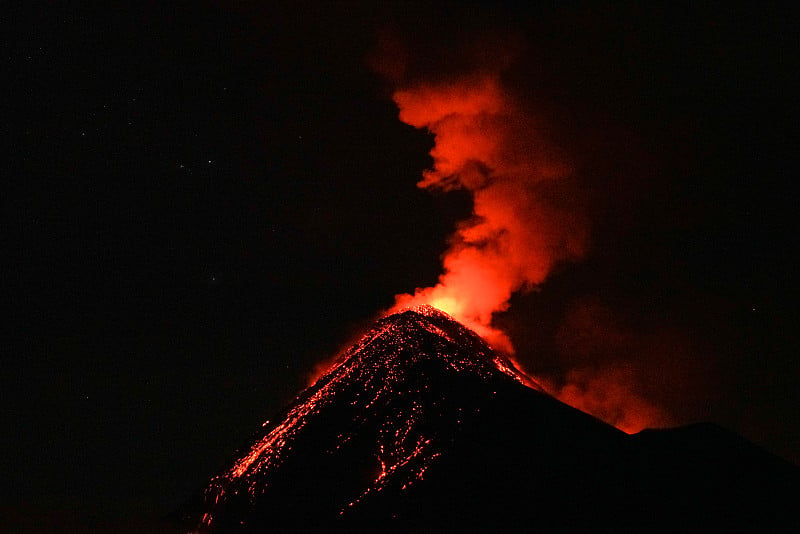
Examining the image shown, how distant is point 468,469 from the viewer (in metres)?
9.34

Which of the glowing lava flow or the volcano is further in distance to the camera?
Result: the glowing lava flow

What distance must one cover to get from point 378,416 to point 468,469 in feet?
9.67

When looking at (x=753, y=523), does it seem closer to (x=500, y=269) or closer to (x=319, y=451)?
(x=319, y=451)

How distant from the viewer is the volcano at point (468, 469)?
8.41m

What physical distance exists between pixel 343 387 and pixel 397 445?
10.8 feet

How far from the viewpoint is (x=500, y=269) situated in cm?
2012

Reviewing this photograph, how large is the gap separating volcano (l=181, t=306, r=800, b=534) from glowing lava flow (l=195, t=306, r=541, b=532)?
4 cm

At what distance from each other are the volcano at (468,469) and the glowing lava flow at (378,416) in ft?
0.12

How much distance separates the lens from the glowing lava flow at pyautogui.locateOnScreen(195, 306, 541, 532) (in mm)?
10234

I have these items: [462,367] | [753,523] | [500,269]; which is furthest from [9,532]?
[500,269]

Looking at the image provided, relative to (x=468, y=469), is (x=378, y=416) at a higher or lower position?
higher

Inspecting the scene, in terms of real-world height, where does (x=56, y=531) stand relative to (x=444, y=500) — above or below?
below

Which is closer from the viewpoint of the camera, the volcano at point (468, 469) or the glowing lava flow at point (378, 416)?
the volcano at point (468, 469)

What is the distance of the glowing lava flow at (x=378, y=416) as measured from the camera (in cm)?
1023
